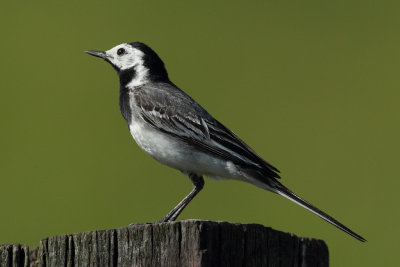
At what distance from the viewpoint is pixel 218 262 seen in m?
3.22

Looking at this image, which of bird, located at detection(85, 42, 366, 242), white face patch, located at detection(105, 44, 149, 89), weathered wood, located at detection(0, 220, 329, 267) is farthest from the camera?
white face patch, located at detection(105, 44, 149, 89)

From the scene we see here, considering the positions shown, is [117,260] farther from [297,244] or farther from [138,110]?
[138,110]

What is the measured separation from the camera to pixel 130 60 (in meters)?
7.48

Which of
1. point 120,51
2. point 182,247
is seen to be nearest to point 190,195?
point 120,51

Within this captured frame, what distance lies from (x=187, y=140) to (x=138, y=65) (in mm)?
1556

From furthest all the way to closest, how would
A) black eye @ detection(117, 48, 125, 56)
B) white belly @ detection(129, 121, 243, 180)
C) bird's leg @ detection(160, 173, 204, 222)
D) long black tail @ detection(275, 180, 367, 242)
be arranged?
black eye @ detection(117, 48, 125, 56) < bird's leg @ detection(160, 173, 204, 222) < white belly @ detection(129, 121, 243, 180) < long black tail @ detection(275, 180, 367, 242)

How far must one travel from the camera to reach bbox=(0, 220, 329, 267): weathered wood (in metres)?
3.21

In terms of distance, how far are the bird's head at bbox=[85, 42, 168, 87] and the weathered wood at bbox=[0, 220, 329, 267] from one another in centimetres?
388

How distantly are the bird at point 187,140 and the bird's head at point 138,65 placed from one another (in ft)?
0.46

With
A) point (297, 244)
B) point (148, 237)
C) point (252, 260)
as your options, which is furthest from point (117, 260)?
point (297, 244)

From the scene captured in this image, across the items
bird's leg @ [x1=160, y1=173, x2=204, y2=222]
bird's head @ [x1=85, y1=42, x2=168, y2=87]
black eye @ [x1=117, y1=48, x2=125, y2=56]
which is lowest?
bird's leg @ [x1=160, y1=173, x2=204, y2=222]

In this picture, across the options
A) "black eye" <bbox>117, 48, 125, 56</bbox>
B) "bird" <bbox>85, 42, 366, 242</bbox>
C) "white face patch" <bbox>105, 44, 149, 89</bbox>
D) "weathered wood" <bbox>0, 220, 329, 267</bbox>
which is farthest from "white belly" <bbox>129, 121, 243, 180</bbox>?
"weathered wood" <bbox>0, 220, 329, 267</bbox>

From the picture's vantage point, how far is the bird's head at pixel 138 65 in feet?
24.0

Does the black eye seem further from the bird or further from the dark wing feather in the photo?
the dark wing feather
